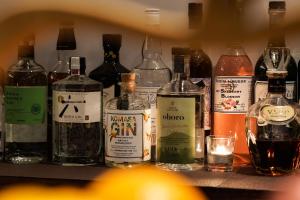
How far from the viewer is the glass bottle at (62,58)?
922 mm

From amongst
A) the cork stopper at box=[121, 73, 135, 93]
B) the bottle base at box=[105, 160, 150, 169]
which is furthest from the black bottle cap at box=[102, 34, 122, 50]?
the bottle base at box=[105, 160, 150, 169]

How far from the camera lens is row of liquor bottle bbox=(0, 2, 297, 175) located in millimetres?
812

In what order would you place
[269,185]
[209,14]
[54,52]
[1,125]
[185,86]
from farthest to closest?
[54,52]
[1,125]
[185,86]
[269,185]
[209,14]

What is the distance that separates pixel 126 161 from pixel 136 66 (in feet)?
0.64

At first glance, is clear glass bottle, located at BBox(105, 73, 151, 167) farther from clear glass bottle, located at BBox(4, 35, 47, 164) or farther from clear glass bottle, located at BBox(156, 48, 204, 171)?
clear glass bottle, located at BBox(4, 35, 47, 164)

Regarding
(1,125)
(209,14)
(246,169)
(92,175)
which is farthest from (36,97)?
(209,14)

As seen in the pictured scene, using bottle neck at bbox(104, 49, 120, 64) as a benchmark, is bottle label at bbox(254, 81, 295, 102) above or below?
below

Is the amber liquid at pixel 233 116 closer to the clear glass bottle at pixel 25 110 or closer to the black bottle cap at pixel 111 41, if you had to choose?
the black bottle cap at pixel 111 41

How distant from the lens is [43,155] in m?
0.92

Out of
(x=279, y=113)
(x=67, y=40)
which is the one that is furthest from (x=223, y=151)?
(x=67, y=40)

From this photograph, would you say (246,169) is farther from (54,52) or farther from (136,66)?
(54,52)

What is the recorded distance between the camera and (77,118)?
0.85 meters

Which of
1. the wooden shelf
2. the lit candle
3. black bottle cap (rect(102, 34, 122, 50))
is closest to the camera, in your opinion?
the wooden shelf

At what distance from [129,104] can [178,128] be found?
0.09 meters
